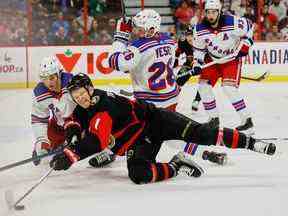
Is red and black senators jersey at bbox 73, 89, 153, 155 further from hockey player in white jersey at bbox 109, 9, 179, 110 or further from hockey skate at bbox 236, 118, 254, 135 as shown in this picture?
hockey skate at bbox 236, 118, 254, 135

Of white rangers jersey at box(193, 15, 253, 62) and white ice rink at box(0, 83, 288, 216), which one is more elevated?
white rangers jersey at box(193, 15, 253, 62)

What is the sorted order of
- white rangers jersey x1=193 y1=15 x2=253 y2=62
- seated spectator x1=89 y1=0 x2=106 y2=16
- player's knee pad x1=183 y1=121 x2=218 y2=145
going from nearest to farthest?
player's knee pad x1=183 y1=121 x2=218 y2=145, white rangers jersey x1=193 y1=15 x2=253 y2=62, seated spectator x1=89 y1=0 x2=106 y2=16

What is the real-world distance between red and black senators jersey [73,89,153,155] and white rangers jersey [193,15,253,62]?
1.80 m

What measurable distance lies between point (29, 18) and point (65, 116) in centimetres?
535

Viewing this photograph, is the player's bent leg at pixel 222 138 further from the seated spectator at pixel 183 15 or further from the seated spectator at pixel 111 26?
the seated spectator at pixel 183 15

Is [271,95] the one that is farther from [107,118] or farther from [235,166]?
[107,118]

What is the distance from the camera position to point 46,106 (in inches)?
153

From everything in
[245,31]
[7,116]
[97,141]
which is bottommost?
[7,116]

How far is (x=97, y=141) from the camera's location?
329cm

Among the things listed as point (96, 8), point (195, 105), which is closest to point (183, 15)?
point (96, 8)

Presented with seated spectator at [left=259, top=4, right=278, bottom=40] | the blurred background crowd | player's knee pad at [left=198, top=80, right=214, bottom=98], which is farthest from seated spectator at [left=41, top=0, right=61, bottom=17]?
player's knee pad at [left=198, top=80, right=214, bottom=98]

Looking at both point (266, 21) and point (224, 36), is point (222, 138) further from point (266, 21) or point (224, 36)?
point (266, 21)

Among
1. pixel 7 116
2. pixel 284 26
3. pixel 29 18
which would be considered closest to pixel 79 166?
pixel 7 116

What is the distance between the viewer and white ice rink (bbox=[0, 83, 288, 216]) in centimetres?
308
